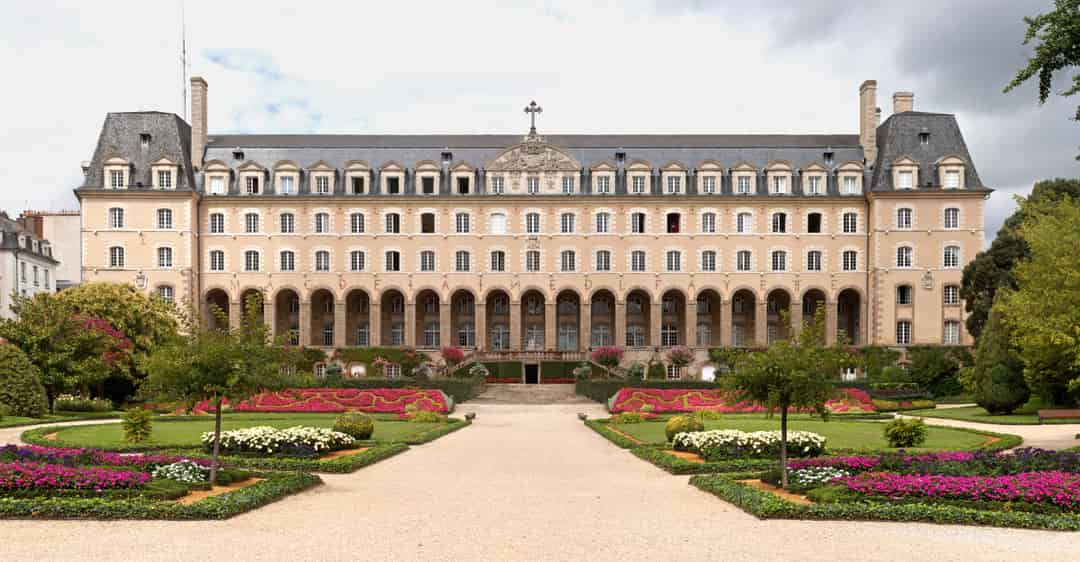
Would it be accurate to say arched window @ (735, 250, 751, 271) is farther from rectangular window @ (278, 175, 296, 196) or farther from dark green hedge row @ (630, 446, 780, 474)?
dark green hedge row @ (630, 446, 780, 474)

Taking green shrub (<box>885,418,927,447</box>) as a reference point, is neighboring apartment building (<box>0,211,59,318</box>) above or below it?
above

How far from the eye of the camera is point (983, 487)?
13.6 meters

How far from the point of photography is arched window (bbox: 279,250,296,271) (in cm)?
5847

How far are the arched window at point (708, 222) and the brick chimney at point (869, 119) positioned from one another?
32.4 ft

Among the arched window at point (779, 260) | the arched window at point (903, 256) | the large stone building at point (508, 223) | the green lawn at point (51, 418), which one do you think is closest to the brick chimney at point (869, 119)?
the large stone building at point (508, 223)

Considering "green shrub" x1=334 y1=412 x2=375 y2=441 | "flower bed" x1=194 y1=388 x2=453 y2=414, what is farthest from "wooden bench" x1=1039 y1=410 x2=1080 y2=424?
"green shrub" x1=334 y1=412 x2=375 y2=441

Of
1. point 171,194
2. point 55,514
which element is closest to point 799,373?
point 55,514

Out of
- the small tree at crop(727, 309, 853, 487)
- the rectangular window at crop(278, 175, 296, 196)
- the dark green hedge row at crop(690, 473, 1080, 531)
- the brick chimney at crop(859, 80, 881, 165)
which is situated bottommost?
the dark green hedge row at crop(690, 473, 1080, 531)

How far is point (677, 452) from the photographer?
21625mm

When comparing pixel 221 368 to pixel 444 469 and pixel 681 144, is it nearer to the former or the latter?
pixel 444 469

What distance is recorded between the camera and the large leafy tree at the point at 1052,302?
2242 cm

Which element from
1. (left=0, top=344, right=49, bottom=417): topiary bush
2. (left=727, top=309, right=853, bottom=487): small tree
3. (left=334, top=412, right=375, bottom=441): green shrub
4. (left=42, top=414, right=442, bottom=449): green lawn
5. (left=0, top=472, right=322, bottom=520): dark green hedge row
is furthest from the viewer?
(left=0, top=344, right=49, bottom=417): topiary bush

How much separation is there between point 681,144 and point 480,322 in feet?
54.0

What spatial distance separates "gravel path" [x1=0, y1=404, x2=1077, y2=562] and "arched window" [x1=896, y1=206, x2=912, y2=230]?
44.3 meters
